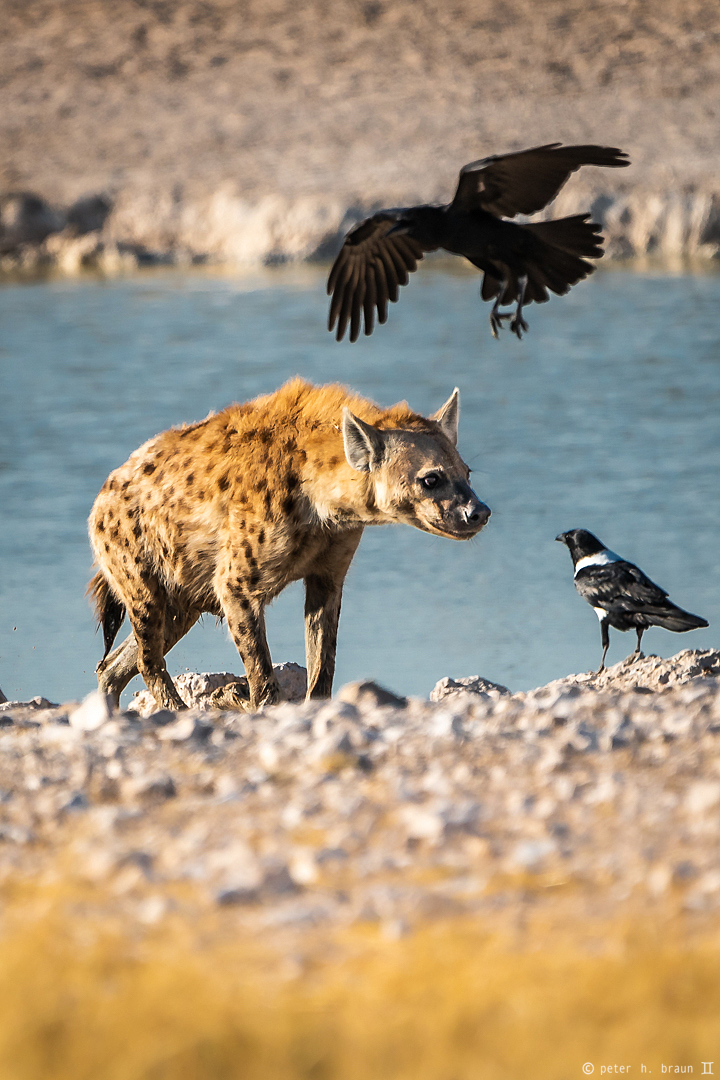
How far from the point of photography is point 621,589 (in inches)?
271

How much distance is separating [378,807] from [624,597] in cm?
328

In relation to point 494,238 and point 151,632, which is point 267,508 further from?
point 494,238

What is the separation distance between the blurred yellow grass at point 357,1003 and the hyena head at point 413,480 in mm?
2630

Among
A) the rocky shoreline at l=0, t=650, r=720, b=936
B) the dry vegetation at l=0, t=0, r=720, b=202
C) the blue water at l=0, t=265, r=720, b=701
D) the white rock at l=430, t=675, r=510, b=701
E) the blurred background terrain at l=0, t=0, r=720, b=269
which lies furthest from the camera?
the dry vegetation at l=0, t=0, r=720, b=202

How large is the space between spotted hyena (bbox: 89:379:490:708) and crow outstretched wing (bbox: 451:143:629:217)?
95 centimetres

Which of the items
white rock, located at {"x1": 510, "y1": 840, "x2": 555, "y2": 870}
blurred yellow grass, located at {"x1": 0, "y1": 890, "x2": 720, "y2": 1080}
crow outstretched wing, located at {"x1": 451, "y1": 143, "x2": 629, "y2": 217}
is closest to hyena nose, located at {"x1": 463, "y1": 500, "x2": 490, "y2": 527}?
crow outstretched wing, located at {"x1": 451, "y1": 143, "x2": 629, "y2": 217}

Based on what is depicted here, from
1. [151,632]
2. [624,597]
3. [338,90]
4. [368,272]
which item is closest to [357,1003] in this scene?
[151,632]

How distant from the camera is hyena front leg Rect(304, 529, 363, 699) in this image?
596 cm

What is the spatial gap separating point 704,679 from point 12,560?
254 inches

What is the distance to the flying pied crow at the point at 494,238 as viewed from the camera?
6.27m

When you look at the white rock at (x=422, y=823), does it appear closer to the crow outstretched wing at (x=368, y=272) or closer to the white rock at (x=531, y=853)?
the white rock at (x=531, y=853)

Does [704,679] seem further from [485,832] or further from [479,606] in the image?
[479,606]

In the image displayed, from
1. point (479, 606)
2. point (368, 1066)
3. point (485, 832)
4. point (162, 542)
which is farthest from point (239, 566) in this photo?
point (479, 606)

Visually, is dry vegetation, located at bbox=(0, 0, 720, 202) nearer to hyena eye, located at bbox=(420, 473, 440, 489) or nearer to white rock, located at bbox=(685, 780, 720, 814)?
hyena eye, located at bbox=(420, 473, 440, 489)
